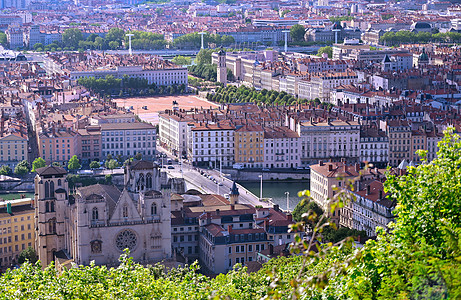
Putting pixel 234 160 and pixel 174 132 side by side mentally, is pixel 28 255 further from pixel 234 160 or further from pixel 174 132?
pixel 174 132

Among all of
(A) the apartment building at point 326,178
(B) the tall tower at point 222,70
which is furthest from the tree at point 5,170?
(B) the tall tower at point 222,70

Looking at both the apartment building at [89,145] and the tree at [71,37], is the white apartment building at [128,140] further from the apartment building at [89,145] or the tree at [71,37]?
the tree at [71,37]

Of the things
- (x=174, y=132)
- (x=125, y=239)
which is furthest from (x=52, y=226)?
(x=174, y=132)

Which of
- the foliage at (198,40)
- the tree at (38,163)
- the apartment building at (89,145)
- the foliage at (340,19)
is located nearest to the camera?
the tree at (38,163)

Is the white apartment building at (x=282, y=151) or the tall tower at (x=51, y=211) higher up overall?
the tall tower at (x=51, y=211)

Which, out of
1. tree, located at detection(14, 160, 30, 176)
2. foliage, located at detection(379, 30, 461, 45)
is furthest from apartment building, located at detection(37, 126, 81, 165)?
foliage, located at detection(379, 30, 461, 45)

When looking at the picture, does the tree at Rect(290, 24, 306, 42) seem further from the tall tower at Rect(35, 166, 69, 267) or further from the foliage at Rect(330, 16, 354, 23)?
the tall tower at Rect(35, 166, 69, 267)

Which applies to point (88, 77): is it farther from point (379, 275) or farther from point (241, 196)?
point (379, 275)
